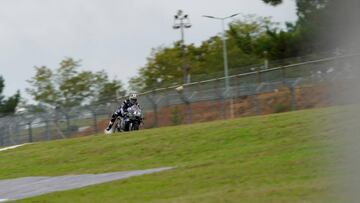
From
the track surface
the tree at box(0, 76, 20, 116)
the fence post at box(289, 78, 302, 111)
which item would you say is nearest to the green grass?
the track surface

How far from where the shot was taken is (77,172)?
18.7 meters

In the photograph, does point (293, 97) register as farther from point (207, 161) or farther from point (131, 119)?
point (207, 161)

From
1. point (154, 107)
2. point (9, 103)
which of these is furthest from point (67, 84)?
point (154, 107)

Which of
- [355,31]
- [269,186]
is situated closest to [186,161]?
[269,186]

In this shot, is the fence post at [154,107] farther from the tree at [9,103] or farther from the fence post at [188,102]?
the tree at [9,103]

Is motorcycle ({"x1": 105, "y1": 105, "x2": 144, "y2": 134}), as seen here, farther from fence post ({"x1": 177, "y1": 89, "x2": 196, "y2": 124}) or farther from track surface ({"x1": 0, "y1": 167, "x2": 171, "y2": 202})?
track surface ({"x1": 0, "y1": 167, "x2": 171, "y2": 202})

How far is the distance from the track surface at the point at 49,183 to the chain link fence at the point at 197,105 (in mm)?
11058

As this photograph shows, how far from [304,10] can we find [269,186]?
183 inches

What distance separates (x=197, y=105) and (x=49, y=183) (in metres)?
19.0

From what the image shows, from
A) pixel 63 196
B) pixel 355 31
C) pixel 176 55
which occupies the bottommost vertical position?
pixel 63 196

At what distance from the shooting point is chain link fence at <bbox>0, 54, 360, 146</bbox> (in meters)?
30.6

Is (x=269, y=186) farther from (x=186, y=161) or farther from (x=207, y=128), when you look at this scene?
(x=207, y=128)

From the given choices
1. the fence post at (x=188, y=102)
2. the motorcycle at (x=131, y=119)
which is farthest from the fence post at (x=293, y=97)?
the motorcycle at (x=131, y=119)

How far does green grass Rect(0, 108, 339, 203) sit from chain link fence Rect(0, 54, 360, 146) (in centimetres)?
641
